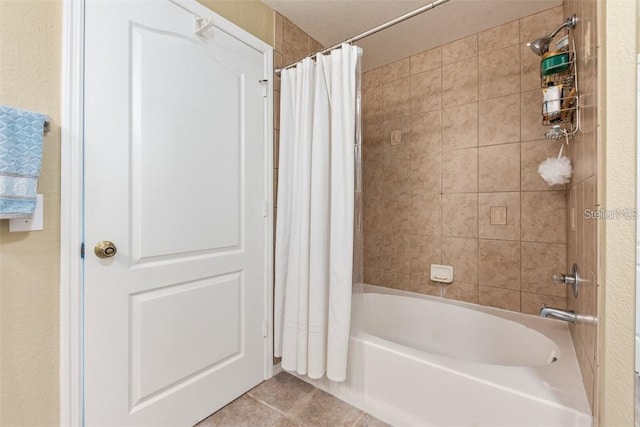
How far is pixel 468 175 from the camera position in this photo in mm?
2020

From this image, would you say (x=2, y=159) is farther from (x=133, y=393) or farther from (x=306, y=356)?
(x=306, y=356)

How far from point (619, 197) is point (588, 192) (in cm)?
24

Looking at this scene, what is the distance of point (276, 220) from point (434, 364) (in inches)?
43.6

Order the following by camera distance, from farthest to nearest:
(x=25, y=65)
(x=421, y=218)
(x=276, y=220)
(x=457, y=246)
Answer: (x=421, y=218), (x=457, y=246), (x=276, y=220), (x=25, y=65)

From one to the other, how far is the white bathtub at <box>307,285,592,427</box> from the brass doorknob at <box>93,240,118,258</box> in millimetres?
1107

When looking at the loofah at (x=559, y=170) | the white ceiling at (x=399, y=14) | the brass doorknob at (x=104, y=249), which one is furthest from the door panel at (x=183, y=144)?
the loofah at (x=559, y=170)

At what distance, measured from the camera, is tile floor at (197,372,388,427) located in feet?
4.50

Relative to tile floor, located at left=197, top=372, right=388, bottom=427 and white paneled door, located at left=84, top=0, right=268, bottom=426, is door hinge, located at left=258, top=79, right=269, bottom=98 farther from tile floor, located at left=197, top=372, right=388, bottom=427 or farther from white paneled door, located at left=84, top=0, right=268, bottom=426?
tile floor, located at left=197, top=372, right=388, bottom=427

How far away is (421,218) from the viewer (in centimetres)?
222

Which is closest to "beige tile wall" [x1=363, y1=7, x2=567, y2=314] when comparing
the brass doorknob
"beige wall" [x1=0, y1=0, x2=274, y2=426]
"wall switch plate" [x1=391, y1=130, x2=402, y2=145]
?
"wall switch plate" [x1=391, y1=130, x2=402, y2=145]

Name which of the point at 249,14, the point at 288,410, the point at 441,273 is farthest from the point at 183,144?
the point at 441,273

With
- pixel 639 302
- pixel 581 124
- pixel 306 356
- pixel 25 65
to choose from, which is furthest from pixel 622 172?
pixel 25 65

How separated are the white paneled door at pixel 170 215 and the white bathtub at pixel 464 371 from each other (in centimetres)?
68

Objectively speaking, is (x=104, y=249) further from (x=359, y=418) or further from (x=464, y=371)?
(x=464, y=371)
